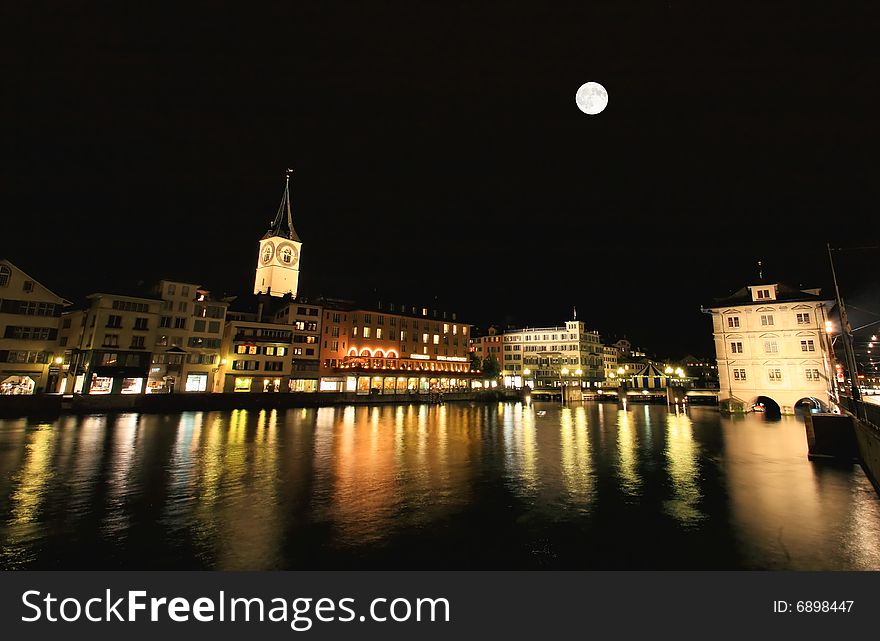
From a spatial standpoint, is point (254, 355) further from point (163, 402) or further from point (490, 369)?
point (490, 369)

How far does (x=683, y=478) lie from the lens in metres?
19.9

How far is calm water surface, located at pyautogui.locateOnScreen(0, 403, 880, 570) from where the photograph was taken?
10.3 m

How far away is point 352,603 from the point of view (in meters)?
7.39

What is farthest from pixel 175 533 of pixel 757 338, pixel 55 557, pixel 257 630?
pixel 757 338

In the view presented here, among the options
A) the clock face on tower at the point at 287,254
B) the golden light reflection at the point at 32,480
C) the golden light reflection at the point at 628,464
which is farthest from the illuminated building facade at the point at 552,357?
the golden light reflection at the point at 32,480

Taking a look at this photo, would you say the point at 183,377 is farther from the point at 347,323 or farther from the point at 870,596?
the point at 870,596

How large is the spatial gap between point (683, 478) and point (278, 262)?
119249mm

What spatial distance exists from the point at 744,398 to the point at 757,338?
8657 millimetres

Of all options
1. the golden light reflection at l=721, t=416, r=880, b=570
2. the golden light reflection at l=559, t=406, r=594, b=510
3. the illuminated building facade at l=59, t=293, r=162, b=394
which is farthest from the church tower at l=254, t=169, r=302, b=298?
the golden light reflection at l=721, t=416, r=880, b=570

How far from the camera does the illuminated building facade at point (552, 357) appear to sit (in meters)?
124

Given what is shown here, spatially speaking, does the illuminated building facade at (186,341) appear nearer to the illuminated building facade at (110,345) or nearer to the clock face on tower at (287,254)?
the illuminated building facade at (110,345)

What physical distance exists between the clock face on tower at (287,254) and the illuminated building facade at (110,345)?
6318 cm

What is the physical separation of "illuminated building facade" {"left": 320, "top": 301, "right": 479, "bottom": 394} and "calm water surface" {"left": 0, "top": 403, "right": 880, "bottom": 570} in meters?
53.2

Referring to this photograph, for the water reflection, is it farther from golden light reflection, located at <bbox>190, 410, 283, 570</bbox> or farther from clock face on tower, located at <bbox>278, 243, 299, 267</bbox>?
clock face on tower, located at <bbox>278, 243, 299, 267</bbox>
